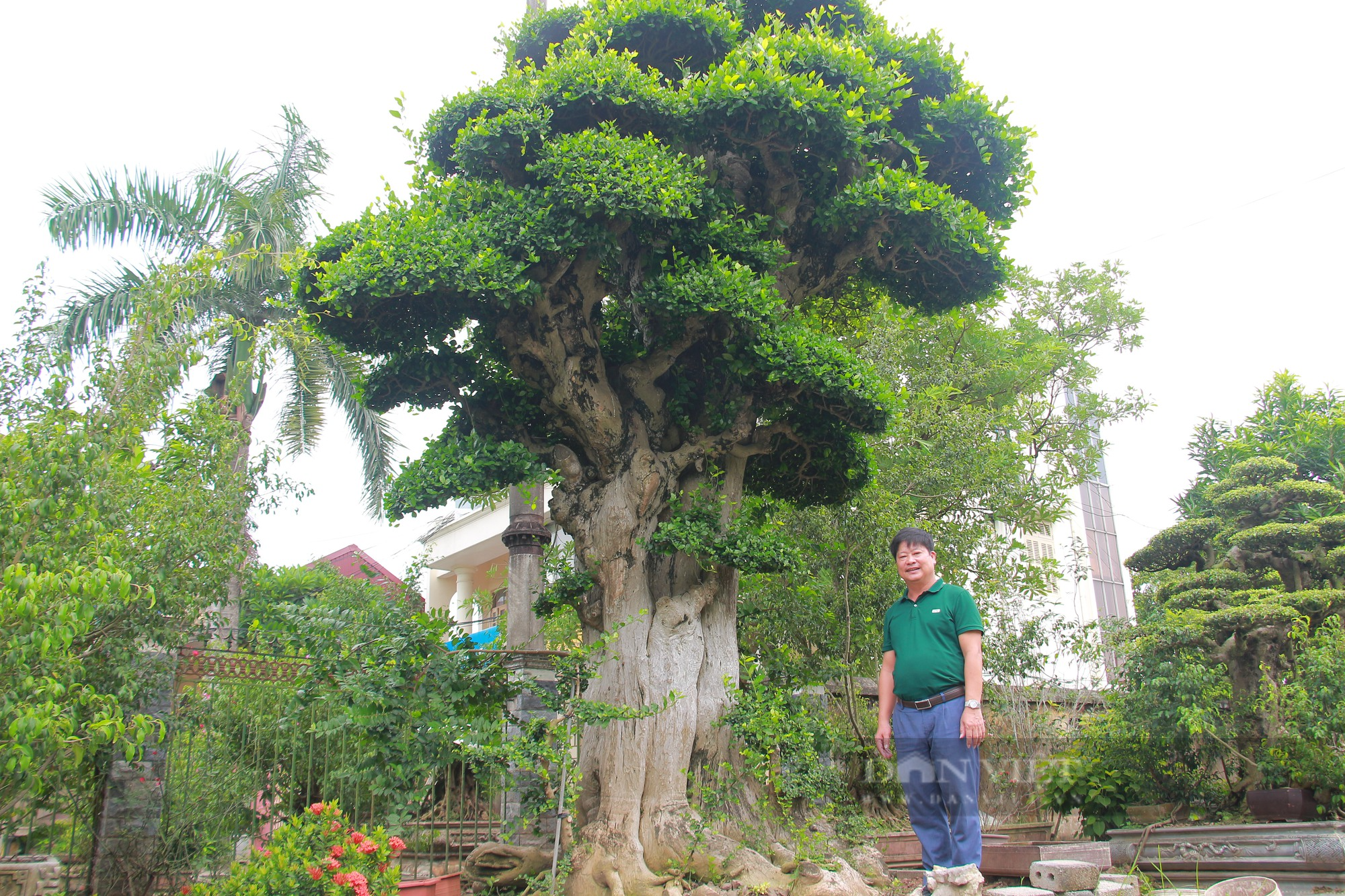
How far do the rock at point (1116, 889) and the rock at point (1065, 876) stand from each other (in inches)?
3.8

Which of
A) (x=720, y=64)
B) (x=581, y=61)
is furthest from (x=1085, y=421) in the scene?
(x=581, y=61)

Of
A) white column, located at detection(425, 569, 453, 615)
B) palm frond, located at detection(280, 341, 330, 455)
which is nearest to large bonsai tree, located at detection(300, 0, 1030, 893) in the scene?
palm frond, located at detection(280, 341, 330, 455)

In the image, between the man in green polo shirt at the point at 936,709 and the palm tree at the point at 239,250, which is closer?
the man in green polo shirt at the point at 936,709

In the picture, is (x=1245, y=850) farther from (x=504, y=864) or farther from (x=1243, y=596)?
(x=504, y=864)

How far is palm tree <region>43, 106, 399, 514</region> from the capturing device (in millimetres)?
12102

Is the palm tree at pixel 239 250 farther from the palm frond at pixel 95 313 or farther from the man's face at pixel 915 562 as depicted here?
the man's face at pixel 915 562

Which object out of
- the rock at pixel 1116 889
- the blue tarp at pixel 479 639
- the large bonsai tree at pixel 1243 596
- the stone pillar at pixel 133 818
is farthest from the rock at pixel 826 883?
the stone pillar at pixel 133 818

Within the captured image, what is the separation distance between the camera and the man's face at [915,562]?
425 centimetres

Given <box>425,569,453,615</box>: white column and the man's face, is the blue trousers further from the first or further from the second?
<box>425,569,453,615</box>: white column

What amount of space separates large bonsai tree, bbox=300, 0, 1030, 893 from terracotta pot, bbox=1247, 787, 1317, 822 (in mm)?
4074

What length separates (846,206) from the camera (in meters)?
6.34

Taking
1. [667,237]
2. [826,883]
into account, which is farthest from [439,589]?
[826,883]

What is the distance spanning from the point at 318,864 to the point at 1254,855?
6.33 metres

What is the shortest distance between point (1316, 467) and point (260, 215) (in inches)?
532
